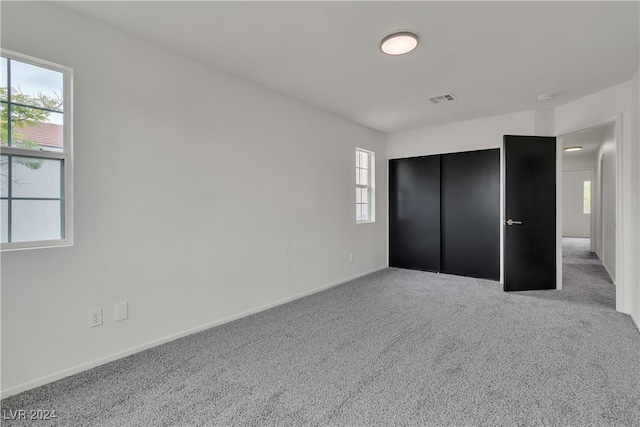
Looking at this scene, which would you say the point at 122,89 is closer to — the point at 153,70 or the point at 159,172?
the point at 153,70

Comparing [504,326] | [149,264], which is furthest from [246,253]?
[504,326]

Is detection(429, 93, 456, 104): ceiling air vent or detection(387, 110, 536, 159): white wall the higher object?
detection(429, 93, 456, 104): ceiling air vent

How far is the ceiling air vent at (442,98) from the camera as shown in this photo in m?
3.70

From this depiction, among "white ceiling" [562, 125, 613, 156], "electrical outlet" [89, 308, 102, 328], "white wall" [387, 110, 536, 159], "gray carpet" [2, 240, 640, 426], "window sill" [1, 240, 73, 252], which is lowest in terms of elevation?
"gray carpet" [2, 240, 640, 426]

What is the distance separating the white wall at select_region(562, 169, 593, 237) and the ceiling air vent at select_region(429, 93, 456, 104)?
27.9ft

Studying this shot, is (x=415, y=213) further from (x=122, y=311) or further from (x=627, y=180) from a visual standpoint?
(x=122, y=311)

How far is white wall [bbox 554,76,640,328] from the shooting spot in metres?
3.08

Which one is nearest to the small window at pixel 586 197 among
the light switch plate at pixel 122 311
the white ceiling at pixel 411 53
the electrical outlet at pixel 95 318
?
the white ceiling at pixel 411 53

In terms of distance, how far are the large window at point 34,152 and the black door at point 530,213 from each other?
464cm

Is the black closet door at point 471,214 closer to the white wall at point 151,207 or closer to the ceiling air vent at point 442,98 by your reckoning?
the ceiling air vent at point 442,98

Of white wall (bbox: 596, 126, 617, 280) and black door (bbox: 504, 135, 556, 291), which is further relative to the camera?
white wall (bbox: 596, 126, 617, 280)

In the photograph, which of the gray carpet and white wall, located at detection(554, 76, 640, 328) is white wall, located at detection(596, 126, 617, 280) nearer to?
white wall, located at detection(554, 76, 640, 328)

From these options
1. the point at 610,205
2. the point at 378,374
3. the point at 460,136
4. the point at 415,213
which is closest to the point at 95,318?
the point at 378,374

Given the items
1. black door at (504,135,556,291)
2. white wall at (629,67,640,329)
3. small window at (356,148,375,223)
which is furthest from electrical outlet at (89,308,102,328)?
white wall at (629,67,640,329)
